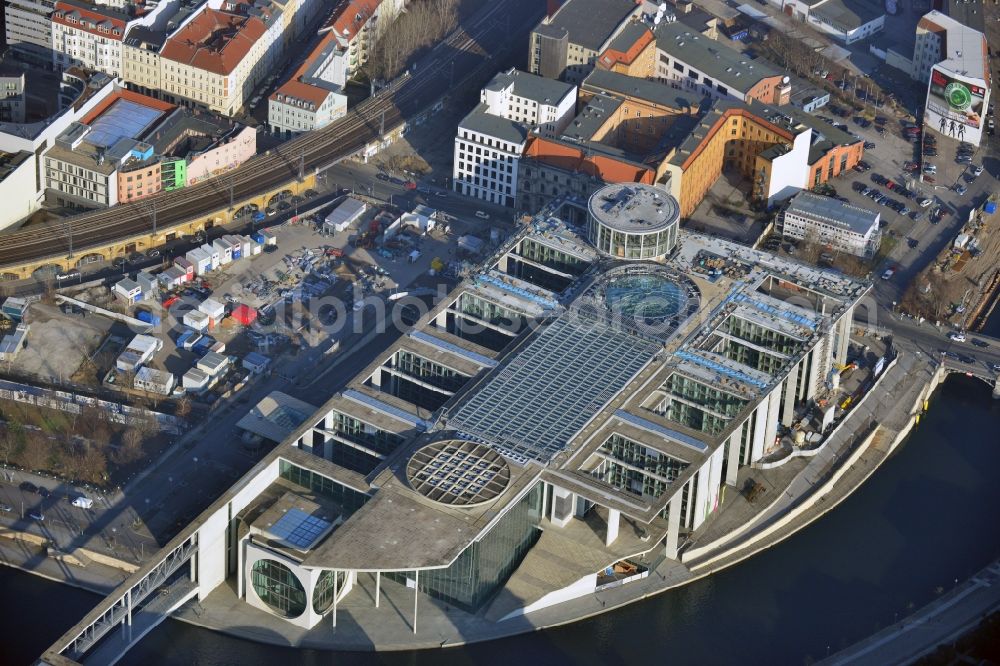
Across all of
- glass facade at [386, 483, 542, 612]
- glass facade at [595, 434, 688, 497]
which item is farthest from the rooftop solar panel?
glass facade at [595, 434, 688, 497]

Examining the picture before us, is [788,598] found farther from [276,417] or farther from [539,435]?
[276,417]

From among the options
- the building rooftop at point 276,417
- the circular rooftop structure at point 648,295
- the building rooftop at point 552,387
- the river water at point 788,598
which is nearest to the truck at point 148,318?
the building rooftop at point 276,417

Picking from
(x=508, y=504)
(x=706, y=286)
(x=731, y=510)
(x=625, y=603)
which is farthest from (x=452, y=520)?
(x=706, y=286)

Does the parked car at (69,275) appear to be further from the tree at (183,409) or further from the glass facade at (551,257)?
the glass facade at (551,257)

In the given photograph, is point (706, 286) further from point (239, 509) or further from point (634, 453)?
point (239, 509)

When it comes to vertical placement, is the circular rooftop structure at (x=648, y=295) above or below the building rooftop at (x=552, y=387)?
above

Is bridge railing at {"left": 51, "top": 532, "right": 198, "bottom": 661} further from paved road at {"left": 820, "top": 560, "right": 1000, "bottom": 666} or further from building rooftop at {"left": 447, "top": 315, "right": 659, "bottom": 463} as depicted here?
paved road at {"left": 820, "top": 560, "right": 1000, "bottom": 666}

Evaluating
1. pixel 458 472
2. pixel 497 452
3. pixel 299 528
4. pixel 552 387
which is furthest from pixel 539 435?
pixel 299 528
